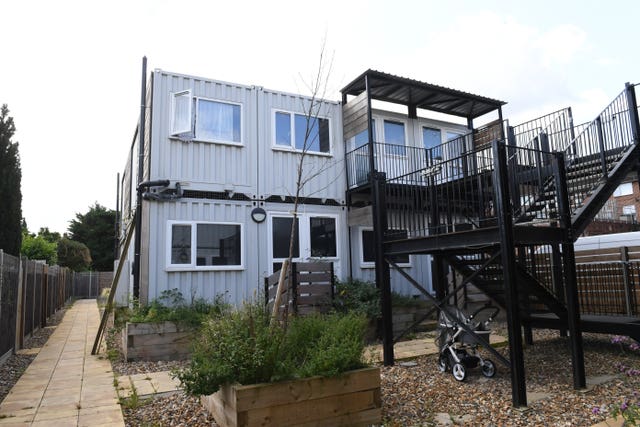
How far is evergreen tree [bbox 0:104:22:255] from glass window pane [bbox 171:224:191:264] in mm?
10290

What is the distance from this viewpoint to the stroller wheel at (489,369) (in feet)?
18.7

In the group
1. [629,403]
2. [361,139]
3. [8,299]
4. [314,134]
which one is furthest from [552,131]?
[8,299]

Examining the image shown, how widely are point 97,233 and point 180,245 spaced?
34881 mm

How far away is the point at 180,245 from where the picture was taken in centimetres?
932

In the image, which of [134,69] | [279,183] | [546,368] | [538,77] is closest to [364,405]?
[546,368]

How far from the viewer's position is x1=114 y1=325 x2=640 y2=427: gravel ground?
430 cm

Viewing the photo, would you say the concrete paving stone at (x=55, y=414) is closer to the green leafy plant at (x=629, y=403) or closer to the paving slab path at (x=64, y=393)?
the paving slab path at (x=64, y=393)

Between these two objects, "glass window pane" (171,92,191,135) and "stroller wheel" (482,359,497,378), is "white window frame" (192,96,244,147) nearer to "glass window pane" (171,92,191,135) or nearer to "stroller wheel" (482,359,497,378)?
"glass window pane" (171,92,191,135)

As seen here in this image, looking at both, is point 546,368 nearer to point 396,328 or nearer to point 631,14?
point 396,328

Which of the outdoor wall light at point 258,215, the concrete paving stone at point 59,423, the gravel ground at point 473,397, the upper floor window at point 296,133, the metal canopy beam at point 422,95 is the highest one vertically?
the metal canopy beam at point 422,95

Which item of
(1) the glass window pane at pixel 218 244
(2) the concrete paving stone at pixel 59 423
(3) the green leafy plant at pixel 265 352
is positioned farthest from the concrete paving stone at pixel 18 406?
(1) the glass window pane at pixel 218 244

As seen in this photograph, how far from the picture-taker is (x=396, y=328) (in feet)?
31.2

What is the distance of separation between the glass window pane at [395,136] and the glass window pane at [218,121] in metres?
4.40

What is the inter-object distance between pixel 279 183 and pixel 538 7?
7.04m
